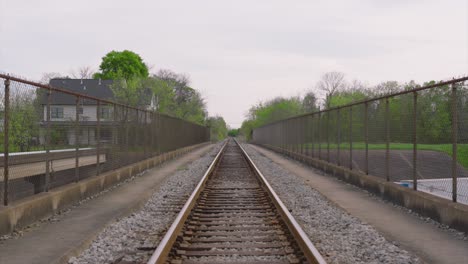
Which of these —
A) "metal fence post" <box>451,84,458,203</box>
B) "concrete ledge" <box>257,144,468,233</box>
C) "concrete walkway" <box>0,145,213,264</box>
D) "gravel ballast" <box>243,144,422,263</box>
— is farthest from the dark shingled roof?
"metal fence post" <box>451,84,458,203</box>

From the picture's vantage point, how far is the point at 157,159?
1988 cm

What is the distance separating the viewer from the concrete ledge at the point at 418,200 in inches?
266

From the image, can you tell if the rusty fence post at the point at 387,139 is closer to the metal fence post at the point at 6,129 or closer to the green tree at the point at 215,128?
the metal fence post at the point at 6,129

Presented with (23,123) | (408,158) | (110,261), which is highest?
(23,123)

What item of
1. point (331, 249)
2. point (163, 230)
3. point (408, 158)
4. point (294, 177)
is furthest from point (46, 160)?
point (294, 177)

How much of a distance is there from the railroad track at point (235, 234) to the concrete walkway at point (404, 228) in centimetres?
142

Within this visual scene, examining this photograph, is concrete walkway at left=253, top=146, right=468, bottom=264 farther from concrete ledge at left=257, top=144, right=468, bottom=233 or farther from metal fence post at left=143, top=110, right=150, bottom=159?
metal fence post at left=143, top=110, right=150, bottom=159

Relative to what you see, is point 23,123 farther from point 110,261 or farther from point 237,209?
point 237,209

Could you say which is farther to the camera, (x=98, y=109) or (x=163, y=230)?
(x=98, y=109)

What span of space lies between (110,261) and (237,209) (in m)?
3.81

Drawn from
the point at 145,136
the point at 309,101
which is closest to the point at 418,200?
the point at 145,136

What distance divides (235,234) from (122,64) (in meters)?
69.9

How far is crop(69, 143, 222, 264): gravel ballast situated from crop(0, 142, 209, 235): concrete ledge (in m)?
1.28

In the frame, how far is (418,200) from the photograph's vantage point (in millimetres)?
8125
